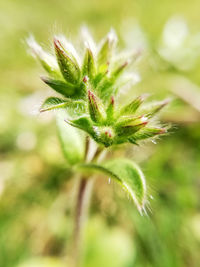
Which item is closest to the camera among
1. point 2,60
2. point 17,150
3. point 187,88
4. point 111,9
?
point 17,150

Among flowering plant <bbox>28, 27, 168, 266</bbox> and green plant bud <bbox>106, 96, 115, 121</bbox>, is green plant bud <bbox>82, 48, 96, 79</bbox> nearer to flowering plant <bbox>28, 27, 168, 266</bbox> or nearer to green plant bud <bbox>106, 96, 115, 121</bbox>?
flowering plant <bbox>28, 27, 168, 266</bbox>

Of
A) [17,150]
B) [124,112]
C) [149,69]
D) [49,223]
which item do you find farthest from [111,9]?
[124,112]

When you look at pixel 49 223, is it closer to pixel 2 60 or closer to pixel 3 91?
pixel 3 91

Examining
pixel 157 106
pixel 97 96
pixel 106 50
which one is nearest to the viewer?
pixel 97 96

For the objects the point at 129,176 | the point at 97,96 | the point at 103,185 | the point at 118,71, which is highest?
the point at 118,71

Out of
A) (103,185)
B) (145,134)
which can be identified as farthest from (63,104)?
(103,185)

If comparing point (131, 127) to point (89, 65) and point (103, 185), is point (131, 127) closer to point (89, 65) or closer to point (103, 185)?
point (89, 65)

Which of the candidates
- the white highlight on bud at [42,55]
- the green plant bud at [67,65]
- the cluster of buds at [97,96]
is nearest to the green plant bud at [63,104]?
the cluster of buds at [97,96]
